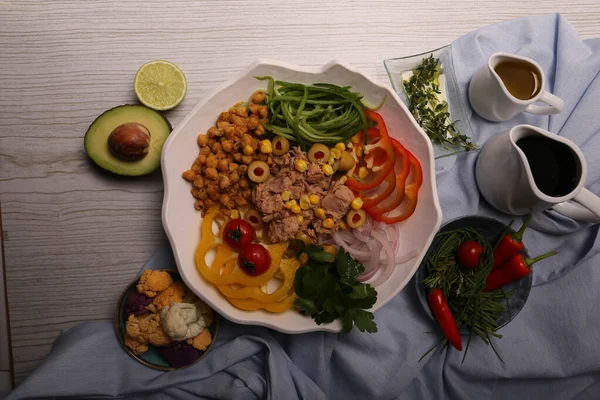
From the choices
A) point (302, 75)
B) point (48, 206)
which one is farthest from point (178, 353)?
point (302, 75)

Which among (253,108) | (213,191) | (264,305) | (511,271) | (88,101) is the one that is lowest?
(264,305)

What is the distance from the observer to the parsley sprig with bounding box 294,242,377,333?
6.23 feet

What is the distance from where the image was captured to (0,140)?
2.22 meters

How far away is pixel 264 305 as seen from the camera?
1.94 meters

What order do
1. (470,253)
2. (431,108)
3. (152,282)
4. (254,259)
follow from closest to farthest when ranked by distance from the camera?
(254,259) < (152,282) < (470,253) < (431,108)

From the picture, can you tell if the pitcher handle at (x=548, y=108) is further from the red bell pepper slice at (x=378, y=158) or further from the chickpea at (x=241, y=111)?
the chickpea at (x=241, y=111)

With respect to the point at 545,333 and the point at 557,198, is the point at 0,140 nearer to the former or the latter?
the point at 557,198

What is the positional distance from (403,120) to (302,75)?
0.47 m

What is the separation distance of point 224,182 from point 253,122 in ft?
0.91

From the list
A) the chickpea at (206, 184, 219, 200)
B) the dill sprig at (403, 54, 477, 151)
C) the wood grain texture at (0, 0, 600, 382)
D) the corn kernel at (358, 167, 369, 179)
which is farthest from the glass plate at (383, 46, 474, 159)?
the chickpea at (206, 184, 219, 200)

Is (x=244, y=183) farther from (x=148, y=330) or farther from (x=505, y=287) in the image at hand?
(x=505, y=287)

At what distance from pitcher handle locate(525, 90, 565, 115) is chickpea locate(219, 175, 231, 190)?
4.52 feet

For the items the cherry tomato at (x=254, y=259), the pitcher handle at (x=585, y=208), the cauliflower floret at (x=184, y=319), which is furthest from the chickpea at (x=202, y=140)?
the pitcher handle at (x=585, y=208)

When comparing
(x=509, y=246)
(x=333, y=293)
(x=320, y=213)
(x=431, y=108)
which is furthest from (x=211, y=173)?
(x=509, y=246)
